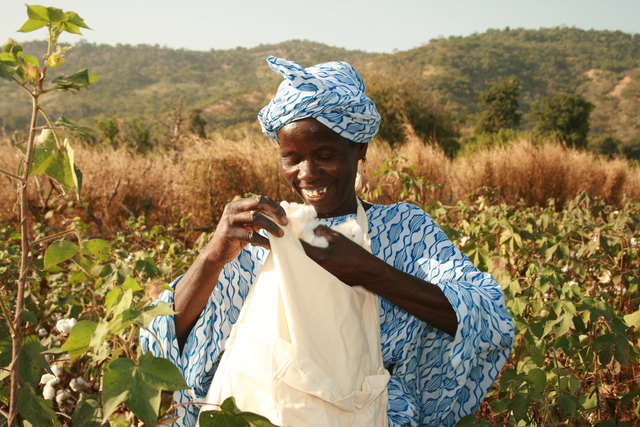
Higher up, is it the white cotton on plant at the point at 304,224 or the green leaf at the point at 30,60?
the green leaf at the point at 30,60

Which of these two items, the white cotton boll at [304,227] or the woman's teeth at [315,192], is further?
the woman's teeth at [315,192]

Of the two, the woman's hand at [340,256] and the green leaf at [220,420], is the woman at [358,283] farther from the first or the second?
the green leaf at [220,420]

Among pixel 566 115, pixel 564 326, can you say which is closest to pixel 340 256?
pixel 564 326

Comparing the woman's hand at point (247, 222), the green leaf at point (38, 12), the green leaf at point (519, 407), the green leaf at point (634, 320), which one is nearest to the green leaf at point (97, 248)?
the woman's hand at point (247, 222)

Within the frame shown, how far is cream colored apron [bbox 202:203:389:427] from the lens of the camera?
1.08 metres

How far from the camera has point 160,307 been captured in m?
0.79

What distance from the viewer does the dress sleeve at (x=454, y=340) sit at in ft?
4.18

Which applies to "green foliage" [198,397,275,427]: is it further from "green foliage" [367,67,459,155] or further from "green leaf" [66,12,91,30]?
"green foliage" [367,67,459,155]

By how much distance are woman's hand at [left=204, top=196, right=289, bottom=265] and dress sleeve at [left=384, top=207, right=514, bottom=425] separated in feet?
1.54

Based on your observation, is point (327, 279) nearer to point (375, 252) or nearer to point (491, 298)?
point (375, 252)

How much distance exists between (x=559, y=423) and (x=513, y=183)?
8.69 meters

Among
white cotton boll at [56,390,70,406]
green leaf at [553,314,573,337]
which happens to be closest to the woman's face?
green leaf at [553,314,573,337]

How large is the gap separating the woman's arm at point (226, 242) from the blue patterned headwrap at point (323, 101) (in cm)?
33

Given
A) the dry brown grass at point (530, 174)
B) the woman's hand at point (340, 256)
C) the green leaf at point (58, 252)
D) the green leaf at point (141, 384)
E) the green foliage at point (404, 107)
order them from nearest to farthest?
1. the green leaf at point (141, 384)
2. the green leaf at point (58, 252)
3. the woman's hand at point (340, 256)
4. the dry brown grass at point (530, 174)
5. the green foliage at point (404, 107)
